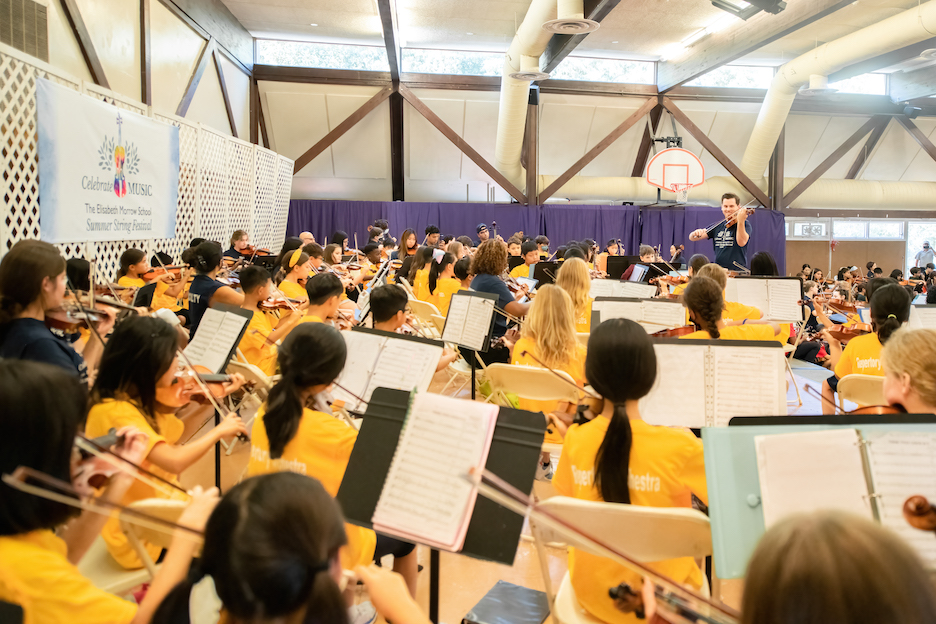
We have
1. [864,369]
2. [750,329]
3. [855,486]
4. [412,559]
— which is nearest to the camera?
[855,486]

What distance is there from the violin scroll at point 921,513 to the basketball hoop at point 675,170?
1050 centimetres

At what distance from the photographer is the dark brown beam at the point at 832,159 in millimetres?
12969

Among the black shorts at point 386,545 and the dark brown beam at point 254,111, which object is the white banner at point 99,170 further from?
the dark brown beam at point 254,111

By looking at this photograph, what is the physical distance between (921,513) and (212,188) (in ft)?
26.2

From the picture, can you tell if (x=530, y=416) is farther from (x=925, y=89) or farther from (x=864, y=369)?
(x=925, y=89)

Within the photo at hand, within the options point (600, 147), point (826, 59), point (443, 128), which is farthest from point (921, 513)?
point (600, 147)

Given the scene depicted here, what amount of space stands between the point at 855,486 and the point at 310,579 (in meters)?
1.16

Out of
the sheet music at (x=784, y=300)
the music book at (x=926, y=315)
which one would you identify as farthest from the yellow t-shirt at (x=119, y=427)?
the sheet music at (x=784, y=300)

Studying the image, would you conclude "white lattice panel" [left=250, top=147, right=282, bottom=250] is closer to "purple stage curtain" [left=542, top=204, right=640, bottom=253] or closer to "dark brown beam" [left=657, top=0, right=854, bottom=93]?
"purple stage curtain" [left=542, top=204, right=640, bottom=253]

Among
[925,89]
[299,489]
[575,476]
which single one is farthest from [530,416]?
[925,89]

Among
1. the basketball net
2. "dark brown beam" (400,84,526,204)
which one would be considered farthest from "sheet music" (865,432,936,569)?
"dark brown beam" (400,84,526,204)

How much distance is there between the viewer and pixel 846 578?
0.72 m

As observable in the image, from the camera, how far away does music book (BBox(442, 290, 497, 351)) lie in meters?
3.86

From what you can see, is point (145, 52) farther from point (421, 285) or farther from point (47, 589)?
point (47, 589)
